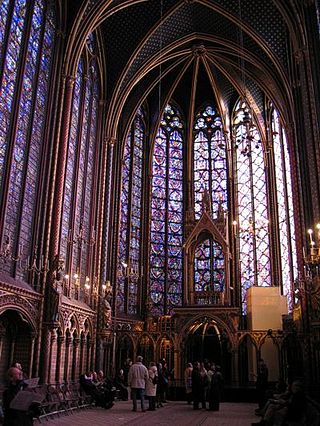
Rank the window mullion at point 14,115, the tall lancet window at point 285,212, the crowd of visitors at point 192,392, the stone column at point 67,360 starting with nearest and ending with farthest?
1. the crowd of visitors at point 192,392
2. the window mullion at point 14,115
3. the stone column at point 67,360
4. the tall lancet window at point 285,212

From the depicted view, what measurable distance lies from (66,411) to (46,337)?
9.55ft

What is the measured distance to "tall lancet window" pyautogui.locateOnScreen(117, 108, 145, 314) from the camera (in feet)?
83.0

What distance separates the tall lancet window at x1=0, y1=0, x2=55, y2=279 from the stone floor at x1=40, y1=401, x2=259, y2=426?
191 inches

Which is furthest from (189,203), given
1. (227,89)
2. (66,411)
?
(66,411)

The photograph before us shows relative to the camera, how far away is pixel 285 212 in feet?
82.6

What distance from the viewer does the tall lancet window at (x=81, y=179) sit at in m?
19.2

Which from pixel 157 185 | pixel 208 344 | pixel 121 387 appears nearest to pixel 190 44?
pixel 157 185

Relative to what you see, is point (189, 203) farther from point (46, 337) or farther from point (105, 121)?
point (46, 337)

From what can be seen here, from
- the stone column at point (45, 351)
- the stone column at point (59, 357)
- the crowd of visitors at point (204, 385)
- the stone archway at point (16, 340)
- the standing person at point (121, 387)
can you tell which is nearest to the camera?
the stone archway at point (16, 340)

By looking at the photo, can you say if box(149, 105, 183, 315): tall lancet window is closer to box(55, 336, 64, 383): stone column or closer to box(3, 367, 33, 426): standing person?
box(55, 336, 64, 383): stone column

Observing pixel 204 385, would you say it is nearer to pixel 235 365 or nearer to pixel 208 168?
pixel 235 365

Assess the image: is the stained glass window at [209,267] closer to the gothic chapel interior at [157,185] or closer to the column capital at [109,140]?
the gothic chapel interior at [157,185]

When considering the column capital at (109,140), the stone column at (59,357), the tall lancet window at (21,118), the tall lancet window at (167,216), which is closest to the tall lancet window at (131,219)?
the tall lancet window at (167,216)

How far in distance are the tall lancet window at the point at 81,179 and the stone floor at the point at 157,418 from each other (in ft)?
20.4
